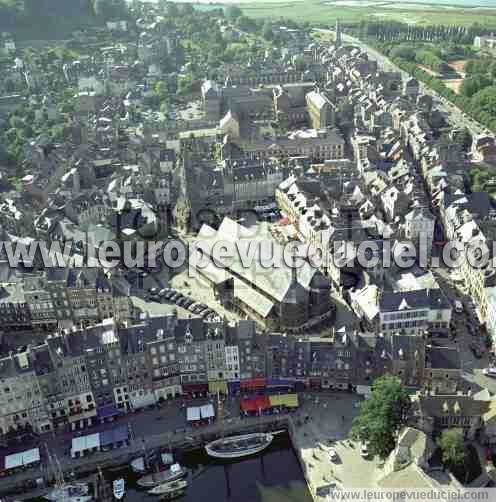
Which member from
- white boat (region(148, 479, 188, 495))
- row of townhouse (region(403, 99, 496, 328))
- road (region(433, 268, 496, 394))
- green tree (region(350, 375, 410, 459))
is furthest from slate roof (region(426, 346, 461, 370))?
white boat (region(148, 479, 188, 495))

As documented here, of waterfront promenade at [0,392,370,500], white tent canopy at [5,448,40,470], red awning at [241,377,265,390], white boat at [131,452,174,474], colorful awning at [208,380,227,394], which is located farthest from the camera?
colorful awning at [208,380,227,394]

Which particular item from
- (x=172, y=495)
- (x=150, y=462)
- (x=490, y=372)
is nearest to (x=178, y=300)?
(x=150, y=462)

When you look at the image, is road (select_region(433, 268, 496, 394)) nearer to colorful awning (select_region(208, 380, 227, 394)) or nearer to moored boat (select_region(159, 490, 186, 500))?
colorful awning (select_region(208, 380, 227, 394))

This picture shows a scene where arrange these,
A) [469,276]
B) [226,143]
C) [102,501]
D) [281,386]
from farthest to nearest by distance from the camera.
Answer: [226,143] → [469,276] → [281,386] → [102,501]

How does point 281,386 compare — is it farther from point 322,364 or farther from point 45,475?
point 45,475

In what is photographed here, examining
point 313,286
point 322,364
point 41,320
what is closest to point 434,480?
point 322,364

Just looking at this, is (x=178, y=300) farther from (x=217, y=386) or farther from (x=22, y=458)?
(x=22, y=458)
